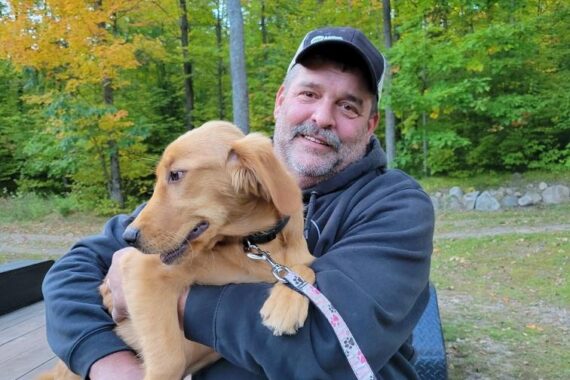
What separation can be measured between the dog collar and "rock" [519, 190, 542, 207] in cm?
1394

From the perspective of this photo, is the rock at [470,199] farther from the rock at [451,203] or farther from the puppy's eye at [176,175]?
the puppy's eye at [176,175]

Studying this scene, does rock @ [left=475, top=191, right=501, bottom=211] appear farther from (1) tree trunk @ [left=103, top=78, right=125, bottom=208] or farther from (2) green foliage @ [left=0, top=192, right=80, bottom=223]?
(2) green foliage @ [left=0, top=192, right=80, bottom=223]

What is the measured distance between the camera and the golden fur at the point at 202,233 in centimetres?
186

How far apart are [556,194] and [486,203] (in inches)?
70.0

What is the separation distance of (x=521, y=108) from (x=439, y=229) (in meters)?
4.55

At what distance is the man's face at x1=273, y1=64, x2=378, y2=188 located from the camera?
8.07 feet

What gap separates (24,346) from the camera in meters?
3.54

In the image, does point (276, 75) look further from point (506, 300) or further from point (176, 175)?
point (176, 175)

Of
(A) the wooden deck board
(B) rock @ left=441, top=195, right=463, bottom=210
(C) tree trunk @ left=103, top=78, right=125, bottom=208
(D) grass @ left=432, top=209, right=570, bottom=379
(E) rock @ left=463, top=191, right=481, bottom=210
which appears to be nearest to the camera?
(A) the wooden deck board

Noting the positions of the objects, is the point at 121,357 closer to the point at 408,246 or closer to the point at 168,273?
the point at 168,273

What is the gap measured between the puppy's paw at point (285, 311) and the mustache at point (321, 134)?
92cm

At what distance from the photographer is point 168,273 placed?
195cm

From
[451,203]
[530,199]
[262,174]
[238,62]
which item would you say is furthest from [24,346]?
[530,199]

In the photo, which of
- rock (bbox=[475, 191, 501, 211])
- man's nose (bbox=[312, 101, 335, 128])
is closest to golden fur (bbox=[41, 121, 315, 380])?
man's nose (bbox=[312, 101, 335, 128])
